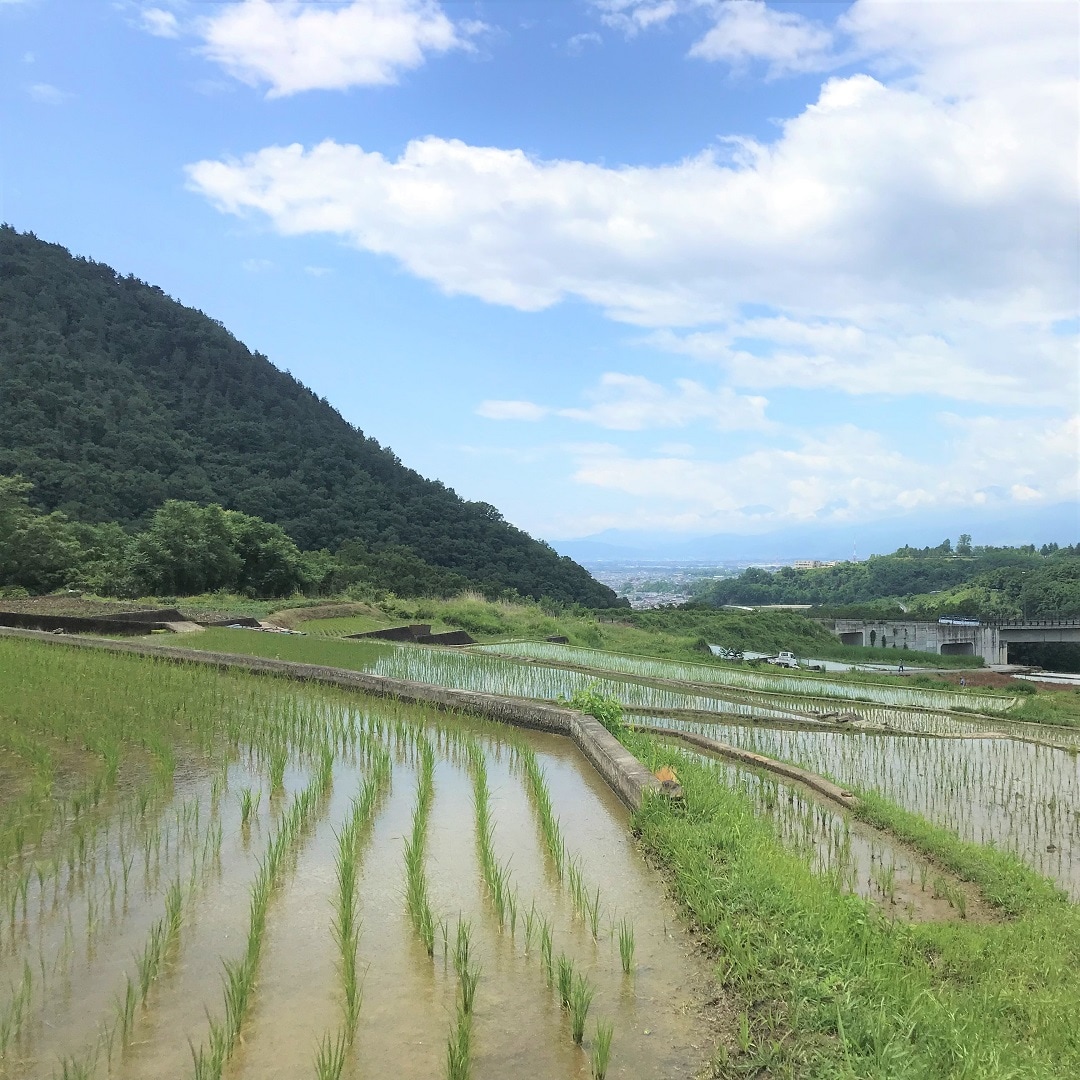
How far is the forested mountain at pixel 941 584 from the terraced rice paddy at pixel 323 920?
57.3 metres

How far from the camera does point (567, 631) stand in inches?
1077

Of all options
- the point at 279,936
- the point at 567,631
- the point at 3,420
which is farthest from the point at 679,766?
the point at 3,420

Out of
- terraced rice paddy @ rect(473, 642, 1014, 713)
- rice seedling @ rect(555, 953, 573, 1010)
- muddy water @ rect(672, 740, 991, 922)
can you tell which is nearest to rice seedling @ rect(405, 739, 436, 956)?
rice seedling @ rect(555, 953, 573, 1010)

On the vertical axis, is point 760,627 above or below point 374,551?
below

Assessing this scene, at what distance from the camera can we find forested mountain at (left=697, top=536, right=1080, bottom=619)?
59438mm

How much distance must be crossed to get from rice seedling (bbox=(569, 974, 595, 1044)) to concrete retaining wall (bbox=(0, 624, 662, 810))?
2.59 m

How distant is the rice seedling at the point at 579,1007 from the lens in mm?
3064

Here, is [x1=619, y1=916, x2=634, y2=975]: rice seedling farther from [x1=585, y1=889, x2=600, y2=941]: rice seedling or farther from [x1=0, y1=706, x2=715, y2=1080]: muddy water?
[x1=585, y1=889, x2=600, y2=941]: rice seedling

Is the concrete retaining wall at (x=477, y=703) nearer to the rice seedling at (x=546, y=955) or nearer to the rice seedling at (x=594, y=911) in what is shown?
the rice seedling at (x=594, y=911)

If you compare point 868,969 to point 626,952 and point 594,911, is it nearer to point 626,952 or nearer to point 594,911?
point 626,952

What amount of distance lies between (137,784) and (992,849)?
244 inches

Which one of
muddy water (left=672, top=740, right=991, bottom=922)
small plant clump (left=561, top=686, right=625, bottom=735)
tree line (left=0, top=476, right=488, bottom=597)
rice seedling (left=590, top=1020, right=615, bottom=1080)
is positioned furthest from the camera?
tree line (left=0, top=476, right=488, bottom=597)

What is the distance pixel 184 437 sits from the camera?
142 ft

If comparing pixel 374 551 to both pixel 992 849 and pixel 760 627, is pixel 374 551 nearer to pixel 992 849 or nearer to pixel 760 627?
pixel 760 627
